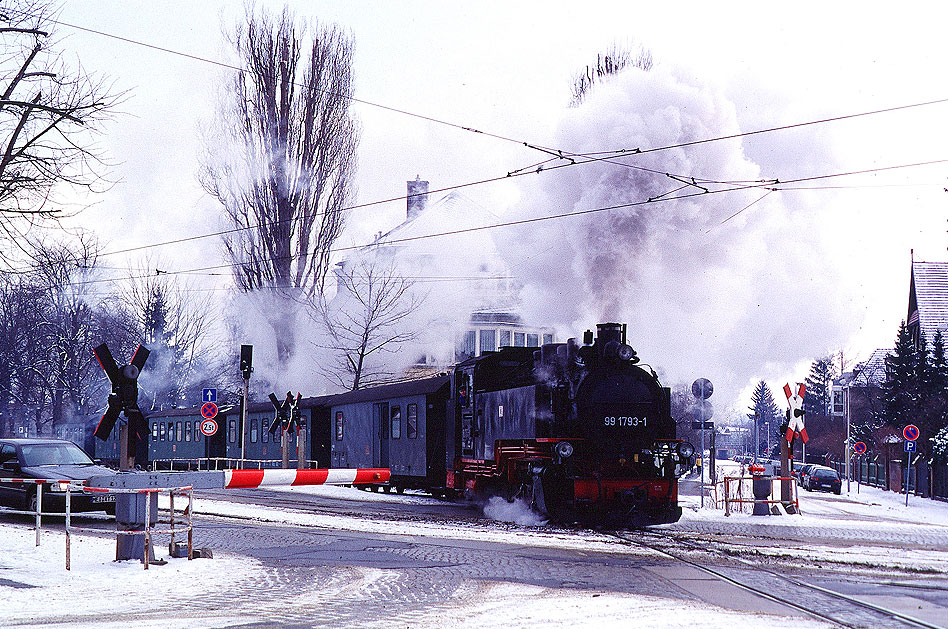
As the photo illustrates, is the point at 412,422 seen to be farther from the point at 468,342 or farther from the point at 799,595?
the point at 468,342

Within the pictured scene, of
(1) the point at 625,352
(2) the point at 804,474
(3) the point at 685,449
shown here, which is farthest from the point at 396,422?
(2) the point at 804,474

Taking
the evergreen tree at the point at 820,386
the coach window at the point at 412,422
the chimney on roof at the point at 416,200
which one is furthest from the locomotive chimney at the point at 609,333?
the evergreen tree at the point at 820,386

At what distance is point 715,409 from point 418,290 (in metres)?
31.1

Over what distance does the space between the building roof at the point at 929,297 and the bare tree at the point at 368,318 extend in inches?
1031

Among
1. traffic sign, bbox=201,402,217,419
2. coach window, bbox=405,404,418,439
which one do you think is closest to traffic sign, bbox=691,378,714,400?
coach window, bbox=405,404,418,439

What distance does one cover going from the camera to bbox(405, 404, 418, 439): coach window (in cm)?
2545

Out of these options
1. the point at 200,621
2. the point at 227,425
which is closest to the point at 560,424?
the point at 200,621

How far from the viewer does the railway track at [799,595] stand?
820 cm

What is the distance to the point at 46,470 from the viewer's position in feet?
58.5

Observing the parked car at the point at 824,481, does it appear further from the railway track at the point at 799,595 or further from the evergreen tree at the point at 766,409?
the evergreen tree at the point at 766,409

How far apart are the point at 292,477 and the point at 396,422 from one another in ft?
42.8

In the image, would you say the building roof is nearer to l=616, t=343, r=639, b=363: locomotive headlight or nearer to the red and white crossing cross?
the red and white crossing cross

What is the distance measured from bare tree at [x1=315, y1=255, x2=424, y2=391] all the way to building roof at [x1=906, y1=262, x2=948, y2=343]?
26.2 metres

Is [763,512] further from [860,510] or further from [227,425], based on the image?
[227,425]
